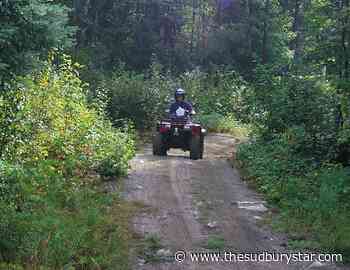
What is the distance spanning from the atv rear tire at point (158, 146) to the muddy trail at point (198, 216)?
143cm

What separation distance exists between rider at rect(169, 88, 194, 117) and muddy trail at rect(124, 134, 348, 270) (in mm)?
2298

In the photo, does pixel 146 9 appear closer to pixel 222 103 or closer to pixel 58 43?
pixel 222 103

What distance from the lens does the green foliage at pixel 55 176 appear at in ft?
20.8

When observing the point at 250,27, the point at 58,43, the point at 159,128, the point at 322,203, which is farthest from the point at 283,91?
the point at 250,27

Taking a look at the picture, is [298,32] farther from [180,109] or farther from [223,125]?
[180,109]

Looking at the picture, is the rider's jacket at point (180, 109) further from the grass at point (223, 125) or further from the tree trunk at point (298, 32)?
the tree trunk at point (298, 32)

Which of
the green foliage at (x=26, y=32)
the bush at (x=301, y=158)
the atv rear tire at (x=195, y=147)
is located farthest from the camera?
the atv rear tire at (x=195, y=147)

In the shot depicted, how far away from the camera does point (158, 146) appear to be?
49.2 ft

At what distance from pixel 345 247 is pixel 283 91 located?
7.99 m

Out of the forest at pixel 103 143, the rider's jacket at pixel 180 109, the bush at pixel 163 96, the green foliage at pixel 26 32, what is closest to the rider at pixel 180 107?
the rider's jacket at pixel 180 109

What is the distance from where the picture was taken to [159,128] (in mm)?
14812

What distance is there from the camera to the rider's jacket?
15.6 metres

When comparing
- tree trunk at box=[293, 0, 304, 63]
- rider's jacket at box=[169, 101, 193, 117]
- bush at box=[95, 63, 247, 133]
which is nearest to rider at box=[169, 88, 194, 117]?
rider's jacket at box=[169, 101, 193, 117]

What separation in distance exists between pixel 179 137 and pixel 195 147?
504 mm
